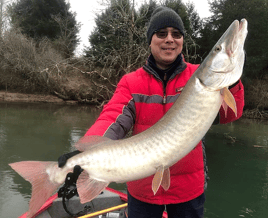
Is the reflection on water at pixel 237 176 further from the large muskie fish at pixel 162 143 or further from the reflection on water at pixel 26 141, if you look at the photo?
the reflection on water at pixel 26 141

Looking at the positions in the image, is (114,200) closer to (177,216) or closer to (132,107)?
(177,216)

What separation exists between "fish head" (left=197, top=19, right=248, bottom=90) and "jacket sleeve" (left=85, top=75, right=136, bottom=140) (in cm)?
70

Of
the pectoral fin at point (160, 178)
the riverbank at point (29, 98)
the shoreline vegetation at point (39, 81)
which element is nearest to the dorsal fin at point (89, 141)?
the pectoral fin at point (160, 178)

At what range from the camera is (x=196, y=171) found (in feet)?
6.57

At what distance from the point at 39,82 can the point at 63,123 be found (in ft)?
33.0

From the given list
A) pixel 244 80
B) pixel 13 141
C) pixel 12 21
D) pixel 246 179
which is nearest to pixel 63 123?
pixel 13 141

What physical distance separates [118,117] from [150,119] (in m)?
0.29

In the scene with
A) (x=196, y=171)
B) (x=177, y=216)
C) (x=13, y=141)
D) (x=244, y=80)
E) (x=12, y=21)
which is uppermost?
(x=12, y=21)

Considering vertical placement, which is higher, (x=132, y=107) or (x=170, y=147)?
(x=132, y=107)

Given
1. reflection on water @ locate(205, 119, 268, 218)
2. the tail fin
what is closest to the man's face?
the tail fin

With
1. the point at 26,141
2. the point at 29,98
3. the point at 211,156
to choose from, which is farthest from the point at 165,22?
the point at 29,98

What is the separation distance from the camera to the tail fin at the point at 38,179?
62.3 inches

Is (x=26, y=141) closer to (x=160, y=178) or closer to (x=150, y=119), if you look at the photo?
(x=150, y=119)

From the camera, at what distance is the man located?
76.4 inches
